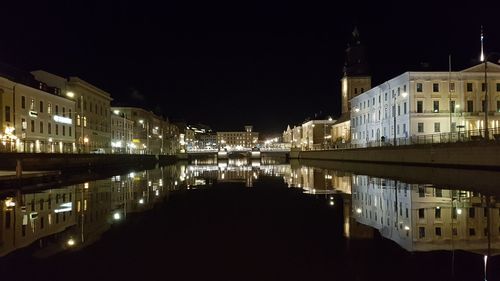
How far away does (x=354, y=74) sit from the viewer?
128125 mm

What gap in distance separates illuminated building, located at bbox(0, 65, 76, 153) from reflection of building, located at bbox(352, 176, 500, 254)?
1631 inches

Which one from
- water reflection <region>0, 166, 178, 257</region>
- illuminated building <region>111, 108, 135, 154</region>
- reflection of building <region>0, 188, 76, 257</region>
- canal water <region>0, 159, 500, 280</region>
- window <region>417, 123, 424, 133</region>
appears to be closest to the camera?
canal water <region>0, 159, 500, 280</region>

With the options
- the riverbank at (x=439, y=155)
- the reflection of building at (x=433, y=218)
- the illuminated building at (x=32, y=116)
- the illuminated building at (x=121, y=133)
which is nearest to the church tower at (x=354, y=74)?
the riverbank at (x=439, y=155)

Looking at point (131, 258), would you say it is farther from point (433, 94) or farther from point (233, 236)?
point (433, 94)

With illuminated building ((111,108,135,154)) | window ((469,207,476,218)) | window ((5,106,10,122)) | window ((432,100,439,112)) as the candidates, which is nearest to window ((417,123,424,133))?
window ((432,100,439,112))

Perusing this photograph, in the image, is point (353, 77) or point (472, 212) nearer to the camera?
point (472, 212)

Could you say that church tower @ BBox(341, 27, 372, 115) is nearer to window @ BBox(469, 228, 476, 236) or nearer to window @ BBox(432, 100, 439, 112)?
window @ BBox(432, 100, 439, 112)

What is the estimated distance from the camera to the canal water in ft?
29.9

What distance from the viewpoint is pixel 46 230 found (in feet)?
46.1

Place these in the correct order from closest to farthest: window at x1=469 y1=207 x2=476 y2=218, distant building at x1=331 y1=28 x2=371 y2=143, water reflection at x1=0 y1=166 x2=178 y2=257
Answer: water reflection at x1=0 y1=166 x2=178 y2=257
window at x1=469 y1=207 x2=476 y2=218
distant building at x1=331 y1=28 x2=371 y2=143

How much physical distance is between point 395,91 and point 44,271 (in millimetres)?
76215

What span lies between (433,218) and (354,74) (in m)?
117

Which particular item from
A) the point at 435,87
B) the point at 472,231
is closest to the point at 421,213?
the point at 472,231

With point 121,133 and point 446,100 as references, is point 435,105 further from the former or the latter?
point 121,133
